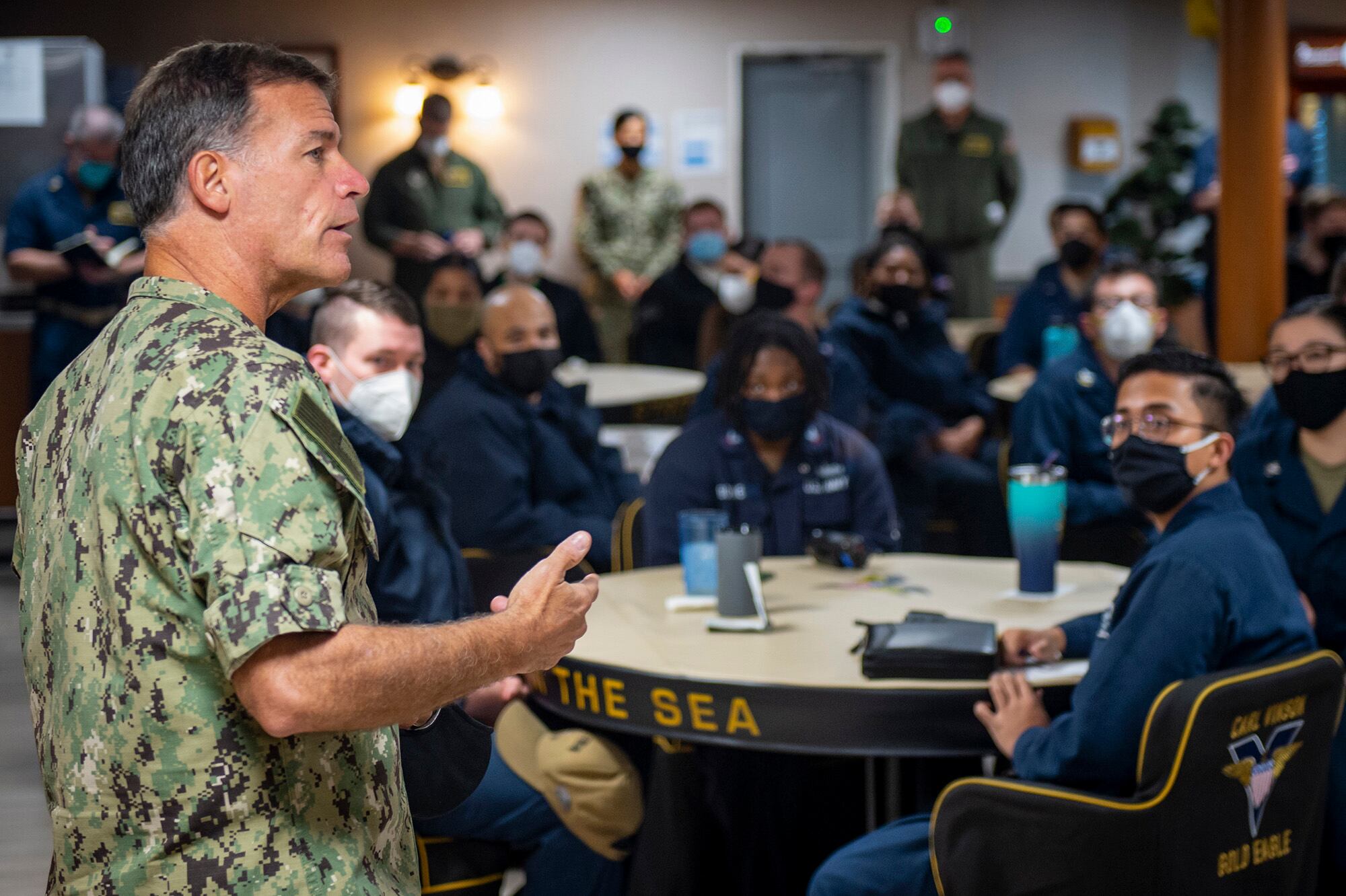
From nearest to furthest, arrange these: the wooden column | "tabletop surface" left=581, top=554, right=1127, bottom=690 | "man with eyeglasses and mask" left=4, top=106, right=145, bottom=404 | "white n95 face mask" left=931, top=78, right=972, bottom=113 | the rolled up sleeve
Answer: the rolled up sleeve, "tabletop surface" left=581, top=554, right=1127, bottom=690, the wooden column, "man with eyeglasses and mask" left=4, top=106, right=145, bottom=404, "white n95 face mask" left=931, top=78, right=972, bottom=113

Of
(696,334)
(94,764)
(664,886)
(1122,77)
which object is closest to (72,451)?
(94,764)

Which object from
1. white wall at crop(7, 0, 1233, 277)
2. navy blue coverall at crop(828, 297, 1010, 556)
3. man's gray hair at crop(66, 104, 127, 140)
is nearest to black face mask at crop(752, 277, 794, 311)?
navy blue coverall at crop(828, 297, 1010, 556)

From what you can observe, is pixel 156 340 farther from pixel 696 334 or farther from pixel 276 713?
pixel 696 334

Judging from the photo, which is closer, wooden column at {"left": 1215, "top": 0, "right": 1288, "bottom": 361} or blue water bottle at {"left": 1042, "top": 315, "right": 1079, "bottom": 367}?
blue water bottle at {"left": 1042, "top": 315, "right": 1079, "bottom": 367}

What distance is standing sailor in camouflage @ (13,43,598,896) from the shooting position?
1136mm

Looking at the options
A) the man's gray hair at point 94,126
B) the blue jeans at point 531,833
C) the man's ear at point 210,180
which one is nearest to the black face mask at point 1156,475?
the blue jeans at point 531,833

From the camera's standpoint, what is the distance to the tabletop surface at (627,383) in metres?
5.56

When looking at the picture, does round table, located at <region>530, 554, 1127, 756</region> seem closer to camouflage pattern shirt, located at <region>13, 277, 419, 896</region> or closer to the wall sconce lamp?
camouflage pattern shirt, located at <region>13, 277, 419, 896</region>

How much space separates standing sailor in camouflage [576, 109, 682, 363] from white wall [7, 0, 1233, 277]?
99 centimetres

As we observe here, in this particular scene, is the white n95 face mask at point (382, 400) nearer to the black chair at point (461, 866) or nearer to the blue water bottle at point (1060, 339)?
the black chair at point (461, 866)

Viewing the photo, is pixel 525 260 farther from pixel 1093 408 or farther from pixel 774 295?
pixel 1093 408

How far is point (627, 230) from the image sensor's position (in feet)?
29.9

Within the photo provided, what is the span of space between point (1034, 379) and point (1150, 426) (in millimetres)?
→ 2602

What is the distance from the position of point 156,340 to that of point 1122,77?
10.5 meters
